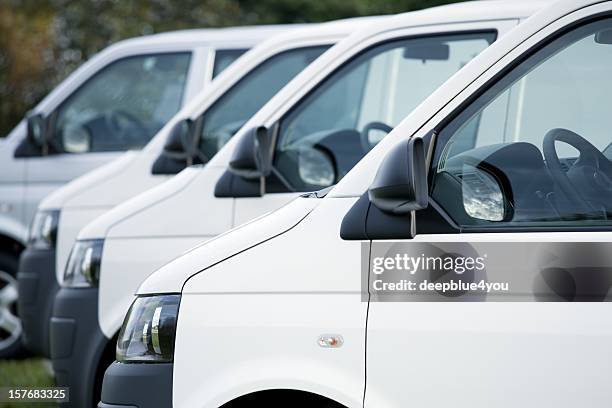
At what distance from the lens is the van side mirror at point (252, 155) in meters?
5.59

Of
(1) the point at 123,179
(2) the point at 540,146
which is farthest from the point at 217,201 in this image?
(2) the point at 540,146

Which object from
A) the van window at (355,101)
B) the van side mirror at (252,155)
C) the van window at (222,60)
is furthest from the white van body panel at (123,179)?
the van window at (222,60)

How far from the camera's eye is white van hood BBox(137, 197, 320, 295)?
153 inches

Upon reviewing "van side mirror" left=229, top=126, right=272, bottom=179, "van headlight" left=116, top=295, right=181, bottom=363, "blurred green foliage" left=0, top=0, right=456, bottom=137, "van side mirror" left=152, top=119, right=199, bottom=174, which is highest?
"blurred green foliage" left=0, top=0, right=456, bottom=137

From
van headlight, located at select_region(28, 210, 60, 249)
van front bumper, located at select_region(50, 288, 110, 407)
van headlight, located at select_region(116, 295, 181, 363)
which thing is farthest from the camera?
van headlight, located at select_region(28, 210, 60, 249)

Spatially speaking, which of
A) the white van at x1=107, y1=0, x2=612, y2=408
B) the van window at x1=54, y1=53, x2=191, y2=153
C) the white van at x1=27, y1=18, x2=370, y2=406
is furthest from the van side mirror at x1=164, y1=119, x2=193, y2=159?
the white van at x1=107, y1=0, x2=612, y2=408

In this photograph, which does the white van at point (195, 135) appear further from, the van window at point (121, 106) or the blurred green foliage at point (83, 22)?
the blurred green foliage at point (83, 22)

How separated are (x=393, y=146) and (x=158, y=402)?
101cm

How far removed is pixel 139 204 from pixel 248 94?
1.18 metres

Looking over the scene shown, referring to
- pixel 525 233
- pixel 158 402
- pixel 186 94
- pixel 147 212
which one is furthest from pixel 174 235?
pixel 186 94

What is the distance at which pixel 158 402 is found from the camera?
→ 3.96 m

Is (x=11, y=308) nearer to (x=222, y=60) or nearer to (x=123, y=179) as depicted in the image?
(x=222, y=60)

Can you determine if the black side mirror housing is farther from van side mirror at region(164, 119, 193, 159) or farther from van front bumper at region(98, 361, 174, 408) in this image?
van front bumper at region(98, 361, 174, 408)

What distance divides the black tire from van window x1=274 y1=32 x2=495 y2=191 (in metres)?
3.84
